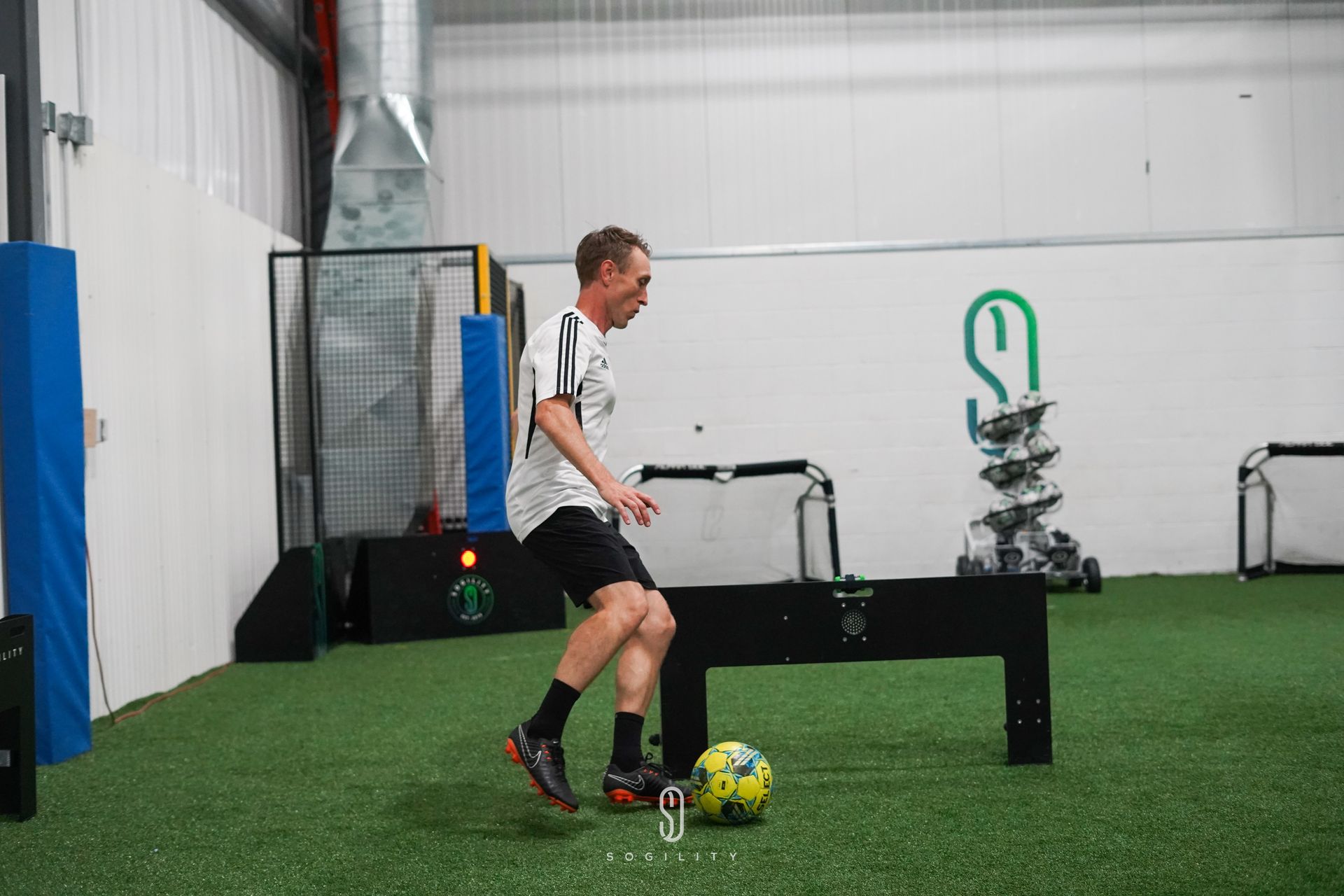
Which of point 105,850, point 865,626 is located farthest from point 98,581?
point 865,626

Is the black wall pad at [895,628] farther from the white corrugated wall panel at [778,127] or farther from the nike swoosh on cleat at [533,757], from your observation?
the white corrugated wall panel at [778,127]

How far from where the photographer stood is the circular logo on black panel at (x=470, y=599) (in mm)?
6461

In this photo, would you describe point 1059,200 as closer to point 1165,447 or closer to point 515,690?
point 1165,447

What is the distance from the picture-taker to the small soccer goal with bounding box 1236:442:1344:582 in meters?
7.81

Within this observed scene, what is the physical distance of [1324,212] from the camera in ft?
27.3

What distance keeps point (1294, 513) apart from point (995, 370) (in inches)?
82.7

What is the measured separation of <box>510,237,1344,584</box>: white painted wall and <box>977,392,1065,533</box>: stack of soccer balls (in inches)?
34.8

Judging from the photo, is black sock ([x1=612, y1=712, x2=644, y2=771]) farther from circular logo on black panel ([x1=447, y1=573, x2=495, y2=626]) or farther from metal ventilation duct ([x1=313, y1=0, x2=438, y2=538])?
metal ventilation duct ([x1=313, y1=0, x2=438, y2=538])

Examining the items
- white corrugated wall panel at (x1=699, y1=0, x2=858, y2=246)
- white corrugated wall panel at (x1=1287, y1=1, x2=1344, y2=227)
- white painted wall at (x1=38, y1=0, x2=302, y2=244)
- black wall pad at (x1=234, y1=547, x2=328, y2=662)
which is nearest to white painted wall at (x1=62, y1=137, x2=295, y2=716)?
black wall pad at (x1=234, y1=547, x2=328, y2=662)

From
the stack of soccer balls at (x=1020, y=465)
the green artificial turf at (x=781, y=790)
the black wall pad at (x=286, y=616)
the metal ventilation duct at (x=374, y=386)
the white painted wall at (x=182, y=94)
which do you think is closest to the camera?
the green artificial turf at (x=781, y=790)

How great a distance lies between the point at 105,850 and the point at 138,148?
12.3ft

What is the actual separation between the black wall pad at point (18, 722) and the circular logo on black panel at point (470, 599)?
9.67 ft

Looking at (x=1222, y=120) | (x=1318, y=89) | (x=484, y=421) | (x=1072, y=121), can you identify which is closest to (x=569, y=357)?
(x=484, y=421)
